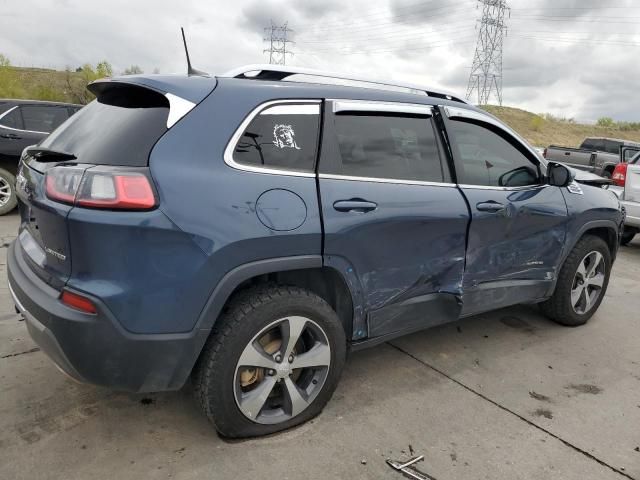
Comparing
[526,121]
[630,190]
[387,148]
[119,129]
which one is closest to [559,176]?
[387,148]

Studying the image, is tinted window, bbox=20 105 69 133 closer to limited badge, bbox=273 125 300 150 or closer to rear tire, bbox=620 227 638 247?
limited badge, bbox=273 125 300 150

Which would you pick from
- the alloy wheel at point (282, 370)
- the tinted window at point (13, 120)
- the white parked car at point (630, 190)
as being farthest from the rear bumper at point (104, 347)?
the white parked car at point (630, 190)

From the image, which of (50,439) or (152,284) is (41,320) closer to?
(152,284)

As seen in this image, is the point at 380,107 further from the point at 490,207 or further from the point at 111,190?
the point at 111,190

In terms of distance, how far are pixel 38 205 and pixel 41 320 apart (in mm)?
507

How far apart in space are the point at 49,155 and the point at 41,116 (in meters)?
6.37

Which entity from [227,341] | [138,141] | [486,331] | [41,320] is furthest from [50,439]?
[486,331]

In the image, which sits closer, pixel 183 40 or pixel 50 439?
pixel 50 439

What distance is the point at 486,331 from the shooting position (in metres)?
4.09

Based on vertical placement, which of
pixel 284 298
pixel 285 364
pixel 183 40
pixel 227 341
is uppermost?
pixel 183 40

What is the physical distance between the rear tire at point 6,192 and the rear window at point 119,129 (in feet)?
18.5

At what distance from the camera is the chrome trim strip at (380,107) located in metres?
2.66

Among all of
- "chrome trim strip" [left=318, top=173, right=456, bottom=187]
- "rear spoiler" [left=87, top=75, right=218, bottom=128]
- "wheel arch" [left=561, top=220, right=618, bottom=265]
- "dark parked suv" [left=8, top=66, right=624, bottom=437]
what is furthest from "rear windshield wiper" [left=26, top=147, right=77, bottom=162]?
"wheel arch" [left=561, top=220, right=618, bottom=265]

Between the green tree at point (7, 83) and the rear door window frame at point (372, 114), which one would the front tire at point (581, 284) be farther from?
the green tree at point (7, 83)
